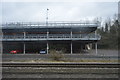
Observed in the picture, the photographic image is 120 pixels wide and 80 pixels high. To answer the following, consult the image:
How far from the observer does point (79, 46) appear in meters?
35.8

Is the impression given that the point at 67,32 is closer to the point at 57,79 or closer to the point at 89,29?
the point at 89,29

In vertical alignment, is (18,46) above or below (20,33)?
below

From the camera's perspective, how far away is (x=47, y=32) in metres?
31.5

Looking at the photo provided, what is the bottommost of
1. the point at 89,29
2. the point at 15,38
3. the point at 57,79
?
the point at 57,79

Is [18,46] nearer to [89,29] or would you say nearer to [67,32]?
[67,32]

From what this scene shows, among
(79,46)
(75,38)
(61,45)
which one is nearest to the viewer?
(75,38)

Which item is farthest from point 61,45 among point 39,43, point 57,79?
point 57,79

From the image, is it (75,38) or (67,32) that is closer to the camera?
(75,38)

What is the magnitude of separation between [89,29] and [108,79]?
88.2 ft

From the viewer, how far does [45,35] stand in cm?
3164

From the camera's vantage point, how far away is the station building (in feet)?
99.9

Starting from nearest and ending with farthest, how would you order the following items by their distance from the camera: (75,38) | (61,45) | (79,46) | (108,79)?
1. (108,79)
2. (75,38)
3. (61,45)
4. (79,46)

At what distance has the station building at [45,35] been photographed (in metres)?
30.4

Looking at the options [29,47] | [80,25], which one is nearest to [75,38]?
[80,25]
